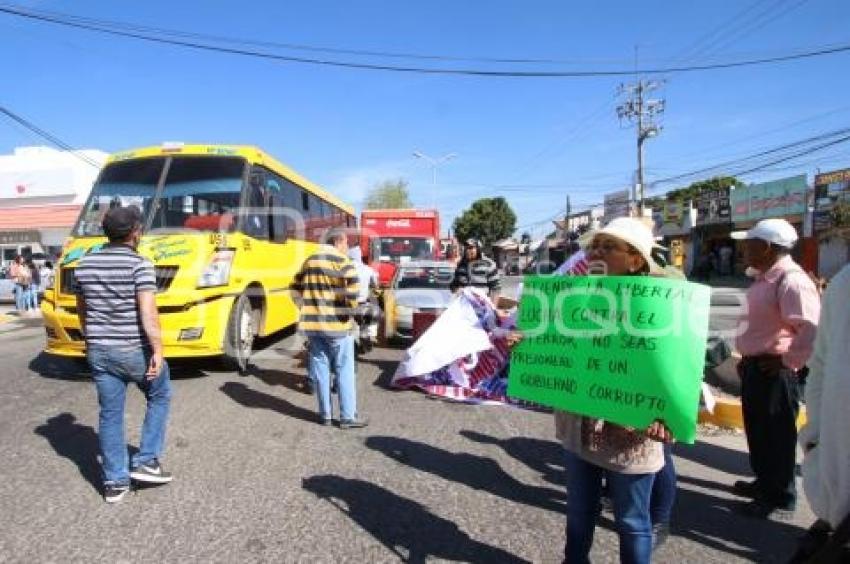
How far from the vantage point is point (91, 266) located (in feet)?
13.9

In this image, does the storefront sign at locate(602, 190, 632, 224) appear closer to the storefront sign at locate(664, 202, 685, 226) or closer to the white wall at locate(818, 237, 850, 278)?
the storefront sign at locate(664, 202, 685, 226)

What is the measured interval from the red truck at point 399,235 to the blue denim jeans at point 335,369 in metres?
15.9

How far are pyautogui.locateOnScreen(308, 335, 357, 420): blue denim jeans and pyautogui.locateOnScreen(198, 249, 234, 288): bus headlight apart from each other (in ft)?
6.98

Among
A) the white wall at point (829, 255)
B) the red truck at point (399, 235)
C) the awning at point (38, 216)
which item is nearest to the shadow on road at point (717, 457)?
the red truck at point (399, 235)

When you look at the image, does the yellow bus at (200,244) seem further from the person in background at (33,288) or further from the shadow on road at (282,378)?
the person in background at (33,288)

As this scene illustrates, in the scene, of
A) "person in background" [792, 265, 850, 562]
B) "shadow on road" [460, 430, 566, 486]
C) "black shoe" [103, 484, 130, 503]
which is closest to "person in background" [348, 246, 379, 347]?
"shadow on road" [460, 430, 566, 486]

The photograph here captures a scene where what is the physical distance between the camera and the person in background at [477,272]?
882 cm

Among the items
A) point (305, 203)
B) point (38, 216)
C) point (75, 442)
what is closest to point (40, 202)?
point (38, 216)

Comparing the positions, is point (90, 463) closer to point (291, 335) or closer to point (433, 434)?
point (433, 434)

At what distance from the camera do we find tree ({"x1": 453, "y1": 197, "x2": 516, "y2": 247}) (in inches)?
3103

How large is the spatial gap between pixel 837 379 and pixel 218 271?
7.00 m

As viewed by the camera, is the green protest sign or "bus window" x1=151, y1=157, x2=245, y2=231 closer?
the green protest sign

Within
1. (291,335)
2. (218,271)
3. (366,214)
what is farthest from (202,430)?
(366,214)

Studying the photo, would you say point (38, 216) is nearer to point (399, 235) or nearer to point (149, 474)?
point (399, 235)
